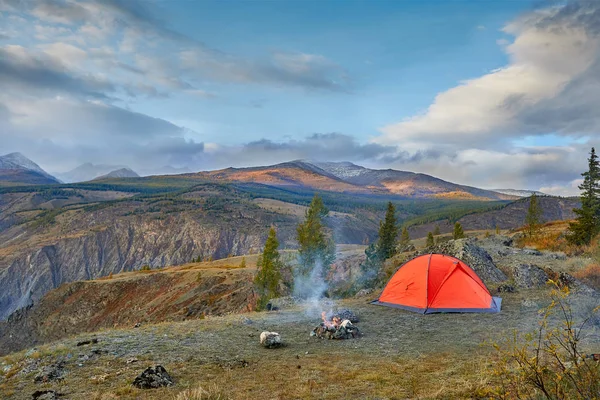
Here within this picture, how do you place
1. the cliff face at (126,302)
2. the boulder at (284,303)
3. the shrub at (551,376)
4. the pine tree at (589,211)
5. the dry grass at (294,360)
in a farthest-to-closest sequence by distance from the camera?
the cliff face at (126,302), the pine tree at (589,211), the boulder at (284,303), the dry grass at (294,360), the shrub at (551,376)

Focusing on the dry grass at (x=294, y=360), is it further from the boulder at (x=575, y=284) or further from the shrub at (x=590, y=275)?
the shrub at (x=590, y=275)

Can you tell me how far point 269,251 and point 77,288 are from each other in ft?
246

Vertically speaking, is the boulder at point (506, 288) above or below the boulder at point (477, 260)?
below

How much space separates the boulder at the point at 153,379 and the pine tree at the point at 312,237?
33472 millimetres

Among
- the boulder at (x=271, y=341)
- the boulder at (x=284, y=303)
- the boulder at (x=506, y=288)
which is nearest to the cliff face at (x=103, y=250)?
the boulder at (x=284, y=303)

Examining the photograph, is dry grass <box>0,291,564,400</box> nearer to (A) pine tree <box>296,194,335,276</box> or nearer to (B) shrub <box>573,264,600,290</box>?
(B) shrub <box>573,264,600,290</box>

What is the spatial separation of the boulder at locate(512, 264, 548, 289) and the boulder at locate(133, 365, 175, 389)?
19909mm

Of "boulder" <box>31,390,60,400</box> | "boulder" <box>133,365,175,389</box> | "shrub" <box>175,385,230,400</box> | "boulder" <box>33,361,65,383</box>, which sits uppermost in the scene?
"shrub" <box>175,385,230,400</box>

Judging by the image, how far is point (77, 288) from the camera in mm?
90625

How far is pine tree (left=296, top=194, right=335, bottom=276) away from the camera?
42438 millimetres

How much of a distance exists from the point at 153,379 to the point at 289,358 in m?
3.99

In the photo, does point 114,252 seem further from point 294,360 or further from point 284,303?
point 294,360

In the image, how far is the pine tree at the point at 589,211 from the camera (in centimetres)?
3338

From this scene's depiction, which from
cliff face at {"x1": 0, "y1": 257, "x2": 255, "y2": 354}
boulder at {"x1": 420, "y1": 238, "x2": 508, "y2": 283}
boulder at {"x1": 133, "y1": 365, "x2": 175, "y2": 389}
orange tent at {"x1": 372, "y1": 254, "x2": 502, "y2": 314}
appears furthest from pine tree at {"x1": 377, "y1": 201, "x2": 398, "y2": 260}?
boulder at {"x1": 133, "y1": 365, "x2": 175, "y2": 389}
